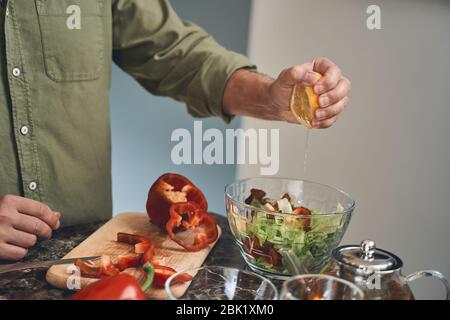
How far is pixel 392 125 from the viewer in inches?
80.7

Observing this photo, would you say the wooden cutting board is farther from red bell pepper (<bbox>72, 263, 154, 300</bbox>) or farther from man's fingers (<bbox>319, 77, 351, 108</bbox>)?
man's fingers (<bbox>319, 77, 351, 108</bbox>)

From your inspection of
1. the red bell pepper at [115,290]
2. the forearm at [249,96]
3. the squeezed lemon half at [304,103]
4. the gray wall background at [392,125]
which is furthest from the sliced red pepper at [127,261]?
the gray wall background at [392,125]

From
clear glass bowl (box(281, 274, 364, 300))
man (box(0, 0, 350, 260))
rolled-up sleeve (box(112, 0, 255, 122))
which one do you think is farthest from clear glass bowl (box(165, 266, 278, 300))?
rolled-up sleeve (box(112, 0, 255, 122))

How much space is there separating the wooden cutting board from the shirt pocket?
1.26 feet

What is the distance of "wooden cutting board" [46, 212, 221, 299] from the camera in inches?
42.4

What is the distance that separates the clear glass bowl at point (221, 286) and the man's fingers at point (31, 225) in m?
0.39

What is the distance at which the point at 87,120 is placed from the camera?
1555 millimetres

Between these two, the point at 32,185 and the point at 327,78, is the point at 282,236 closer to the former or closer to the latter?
the point at 327,78

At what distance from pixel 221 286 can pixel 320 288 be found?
0.19m

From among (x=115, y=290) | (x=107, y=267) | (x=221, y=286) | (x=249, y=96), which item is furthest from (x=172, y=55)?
(x=115, y=290)

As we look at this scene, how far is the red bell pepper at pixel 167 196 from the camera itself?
137cm

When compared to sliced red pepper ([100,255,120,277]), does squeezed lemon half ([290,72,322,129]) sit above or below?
above

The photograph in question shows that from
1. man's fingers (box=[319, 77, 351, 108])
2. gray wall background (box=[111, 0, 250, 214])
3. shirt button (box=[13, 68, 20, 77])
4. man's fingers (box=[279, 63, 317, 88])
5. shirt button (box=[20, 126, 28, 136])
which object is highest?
man's fingers (box=[279, 63, 317, 88])
